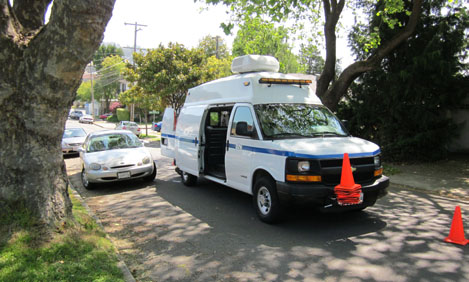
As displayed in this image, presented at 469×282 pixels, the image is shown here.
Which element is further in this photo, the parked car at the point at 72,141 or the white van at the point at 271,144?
the parked car at the point at 72,141

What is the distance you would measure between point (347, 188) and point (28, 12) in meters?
5.20

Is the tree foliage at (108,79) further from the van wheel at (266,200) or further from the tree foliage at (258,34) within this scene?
the van wheel at (266,200)

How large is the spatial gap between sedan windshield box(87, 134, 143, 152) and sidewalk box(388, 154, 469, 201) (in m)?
7.33

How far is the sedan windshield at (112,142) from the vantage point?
31.5ft

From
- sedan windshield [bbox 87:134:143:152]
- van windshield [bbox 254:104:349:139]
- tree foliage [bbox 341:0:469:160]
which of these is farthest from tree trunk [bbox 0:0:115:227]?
tree foliage [bbox 341:0:469:160]

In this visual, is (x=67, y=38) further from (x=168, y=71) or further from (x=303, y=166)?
(x=168, y=71)

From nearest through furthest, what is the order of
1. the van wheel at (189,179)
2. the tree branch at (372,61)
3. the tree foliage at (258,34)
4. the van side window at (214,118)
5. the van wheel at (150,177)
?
the van side window at (214,118) → the van wheel at (189,179) → the van wheel at (150,177) → the tree branch at (372,61) → the tree foliage at (258,34)

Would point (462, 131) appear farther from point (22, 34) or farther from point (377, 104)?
point (22, 34)

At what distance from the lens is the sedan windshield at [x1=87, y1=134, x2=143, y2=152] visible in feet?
31.5

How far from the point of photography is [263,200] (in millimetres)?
5969

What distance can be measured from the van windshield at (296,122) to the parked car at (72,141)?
11872 millimetres

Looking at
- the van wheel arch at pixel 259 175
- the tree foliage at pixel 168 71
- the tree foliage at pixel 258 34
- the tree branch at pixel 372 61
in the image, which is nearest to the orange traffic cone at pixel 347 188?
the van wheel arch at pixel 259 175

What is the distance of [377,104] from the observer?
12.6m

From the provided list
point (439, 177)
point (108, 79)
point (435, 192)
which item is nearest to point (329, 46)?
point (439, 177)
